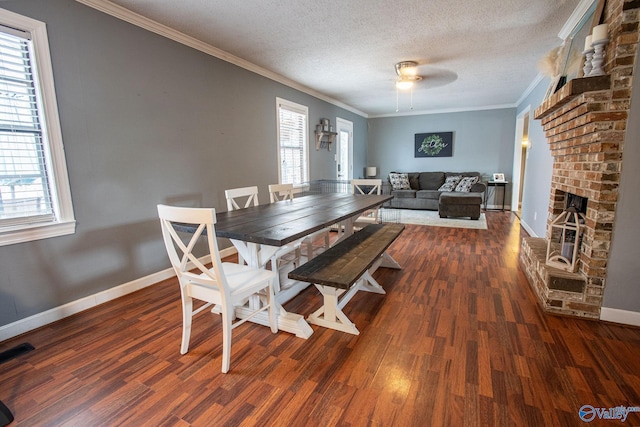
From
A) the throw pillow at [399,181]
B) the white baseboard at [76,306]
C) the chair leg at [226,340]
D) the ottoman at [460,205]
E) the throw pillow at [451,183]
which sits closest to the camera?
the chair leg at [226,340]

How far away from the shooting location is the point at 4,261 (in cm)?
202

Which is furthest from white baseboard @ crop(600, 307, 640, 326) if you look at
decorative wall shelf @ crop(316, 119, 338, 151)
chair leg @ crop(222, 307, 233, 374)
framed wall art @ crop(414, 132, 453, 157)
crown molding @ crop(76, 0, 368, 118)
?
framed wall art @ crop(414, 132, 453, 157)

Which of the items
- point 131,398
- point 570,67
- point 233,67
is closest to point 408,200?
point 570,67

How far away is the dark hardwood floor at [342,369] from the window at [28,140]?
798mm

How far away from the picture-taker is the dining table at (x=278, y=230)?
187cm

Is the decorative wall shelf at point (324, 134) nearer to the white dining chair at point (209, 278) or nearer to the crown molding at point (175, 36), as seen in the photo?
the crown molding at point (175, 36)

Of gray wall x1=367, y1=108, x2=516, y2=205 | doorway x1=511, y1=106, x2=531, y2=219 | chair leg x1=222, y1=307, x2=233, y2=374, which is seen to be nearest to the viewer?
chair leg x1=222, y1=307, x2=233, y2=374

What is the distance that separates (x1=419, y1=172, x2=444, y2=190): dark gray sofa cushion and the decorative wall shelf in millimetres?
2904

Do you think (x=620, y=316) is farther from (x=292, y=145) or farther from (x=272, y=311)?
(x=292, y=145)

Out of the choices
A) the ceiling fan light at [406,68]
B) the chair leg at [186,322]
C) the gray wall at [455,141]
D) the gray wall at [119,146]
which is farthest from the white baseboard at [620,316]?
the gray wall at [455,141]

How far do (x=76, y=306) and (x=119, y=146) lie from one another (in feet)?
4.42

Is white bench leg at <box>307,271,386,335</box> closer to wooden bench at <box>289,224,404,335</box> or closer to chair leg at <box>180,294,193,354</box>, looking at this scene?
wooden bench at <box>289,224,404,335</box>

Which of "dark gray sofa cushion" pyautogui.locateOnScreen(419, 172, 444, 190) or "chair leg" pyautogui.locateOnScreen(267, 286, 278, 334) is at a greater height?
"dark gray sofa cushion" pyautogui.locateOnScreen(419, 172, 444, 190)

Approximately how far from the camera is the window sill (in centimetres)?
202
